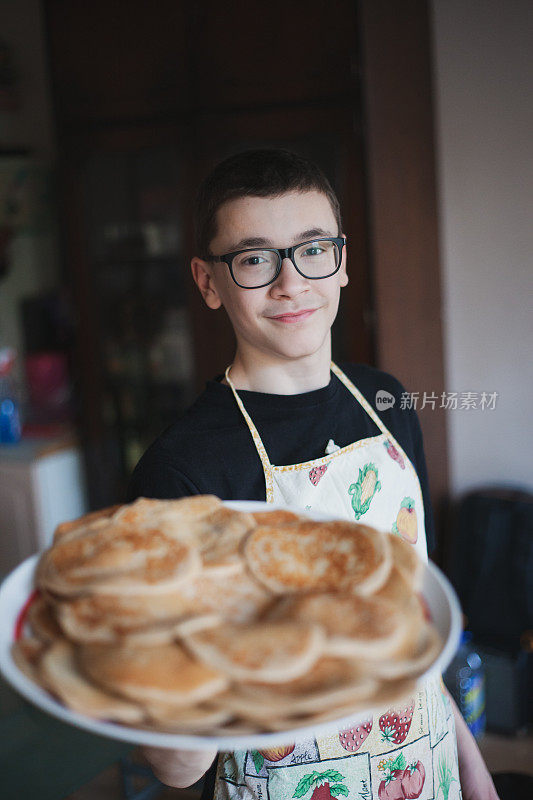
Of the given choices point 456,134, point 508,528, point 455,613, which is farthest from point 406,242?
point 455,613

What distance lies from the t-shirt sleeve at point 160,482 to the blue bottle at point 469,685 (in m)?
1.85

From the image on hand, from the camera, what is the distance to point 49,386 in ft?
11.7

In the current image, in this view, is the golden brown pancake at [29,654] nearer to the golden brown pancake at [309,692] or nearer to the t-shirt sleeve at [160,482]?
the golden brown pancake at [309,692]

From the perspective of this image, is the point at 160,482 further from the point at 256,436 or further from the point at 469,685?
the point at 469,685

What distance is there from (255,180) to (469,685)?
2.06 m

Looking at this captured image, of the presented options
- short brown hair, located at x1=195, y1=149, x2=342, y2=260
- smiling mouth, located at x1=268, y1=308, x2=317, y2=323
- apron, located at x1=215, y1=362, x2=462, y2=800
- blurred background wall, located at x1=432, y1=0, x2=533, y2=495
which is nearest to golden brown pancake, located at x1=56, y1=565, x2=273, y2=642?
apron, located at x1=215, y1=362, x2=462, y2=800

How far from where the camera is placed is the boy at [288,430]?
1.06m

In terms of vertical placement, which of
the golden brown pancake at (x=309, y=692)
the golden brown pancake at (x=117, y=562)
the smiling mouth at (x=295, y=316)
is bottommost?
the golden brown pancake at (x=309, y=692)

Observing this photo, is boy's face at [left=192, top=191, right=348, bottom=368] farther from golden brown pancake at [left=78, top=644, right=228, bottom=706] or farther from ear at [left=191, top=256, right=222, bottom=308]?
golden brown pancake at [left=78, top=644, right=228, bottom=706]

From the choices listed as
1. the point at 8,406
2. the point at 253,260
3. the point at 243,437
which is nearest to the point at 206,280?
the point at 253,260

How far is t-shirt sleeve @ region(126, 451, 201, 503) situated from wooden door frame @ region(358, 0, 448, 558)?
70.3 inches

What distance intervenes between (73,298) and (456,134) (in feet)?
5.80

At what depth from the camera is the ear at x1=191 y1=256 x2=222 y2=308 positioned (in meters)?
1.18

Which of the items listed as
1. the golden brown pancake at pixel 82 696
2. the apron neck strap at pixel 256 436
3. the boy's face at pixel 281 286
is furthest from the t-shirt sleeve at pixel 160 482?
the golden brown pancake at pixel 82 696
